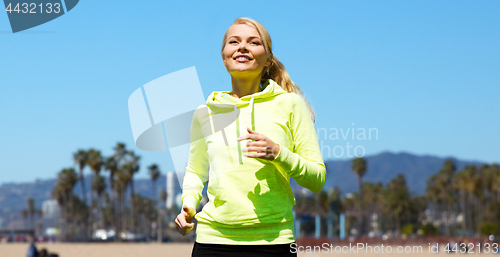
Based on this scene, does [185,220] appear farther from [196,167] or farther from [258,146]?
[258,146]

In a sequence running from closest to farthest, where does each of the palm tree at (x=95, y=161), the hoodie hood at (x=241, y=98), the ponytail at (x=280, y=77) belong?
the hoodie hood at (x=241, y=98) → the ponytail at (x=280, y=77) → the palm tree at (x=95, y=161)

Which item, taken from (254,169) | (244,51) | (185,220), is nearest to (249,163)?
(254,169)

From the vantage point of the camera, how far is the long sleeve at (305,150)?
7.64ft

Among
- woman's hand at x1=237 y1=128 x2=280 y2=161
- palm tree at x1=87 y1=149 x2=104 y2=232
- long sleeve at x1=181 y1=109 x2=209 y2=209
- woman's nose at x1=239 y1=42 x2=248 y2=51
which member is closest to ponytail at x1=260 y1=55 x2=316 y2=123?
woman's nose at x1=239 y1=42 x2=248 y2=51

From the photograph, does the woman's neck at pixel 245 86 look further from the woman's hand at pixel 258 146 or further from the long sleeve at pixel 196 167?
the woman's hand at pixel 258 146

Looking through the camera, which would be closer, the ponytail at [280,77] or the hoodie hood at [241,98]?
the hoodie hood at [241,98]

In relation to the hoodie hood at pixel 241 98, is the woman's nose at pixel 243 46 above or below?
above

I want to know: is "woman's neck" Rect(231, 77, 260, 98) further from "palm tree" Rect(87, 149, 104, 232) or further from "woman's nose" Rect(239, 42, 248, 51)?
"palm tree" Rect(87, 149, 104, 232)

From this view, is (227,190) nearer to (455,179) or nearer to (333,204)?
(455,179)

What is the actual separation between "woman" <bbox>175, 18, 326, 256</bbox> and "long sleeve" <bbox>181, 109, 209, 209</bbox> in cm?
2

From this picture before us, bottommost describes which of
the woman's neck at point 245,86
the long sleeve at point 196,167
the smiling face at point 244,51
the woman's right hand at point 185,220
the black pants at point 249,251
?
the black pants at point 249,251

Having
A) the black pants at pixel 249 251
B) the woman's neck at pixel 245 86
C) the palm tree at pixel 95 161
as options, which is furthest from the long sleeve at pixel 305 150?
the palm tree at pixel 95 161

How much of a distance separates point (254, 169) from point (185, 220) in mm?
364

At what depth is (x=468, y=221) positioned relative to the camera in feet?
447
